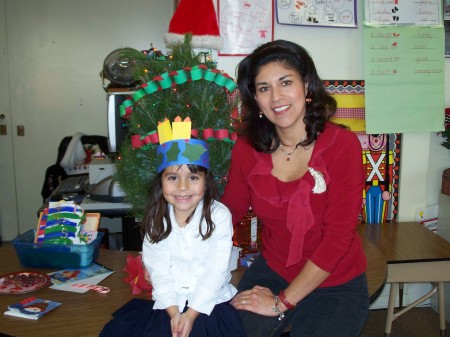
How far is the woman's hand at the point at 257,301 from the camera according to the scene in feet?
4.35

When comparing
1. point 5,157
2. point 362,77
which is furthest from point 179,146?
point 5,157

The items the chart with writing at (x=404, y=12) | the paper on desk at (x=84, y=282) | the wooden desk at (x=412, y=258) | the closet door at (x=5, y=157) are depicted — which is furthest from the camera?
the closet door at (x=5, y=157)

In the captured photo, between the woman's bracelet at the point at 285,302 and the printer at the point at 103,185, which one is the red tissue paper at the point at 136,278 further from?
the printer at the point at 103,185

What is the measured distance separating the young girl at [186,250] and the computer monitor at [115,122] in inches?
38.0

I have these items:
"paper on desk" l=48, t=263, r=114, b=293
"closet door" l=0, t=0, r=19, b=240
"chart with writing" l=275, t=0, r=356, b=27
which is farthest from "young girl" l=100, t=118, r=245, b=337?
"closet door" l=0, t=0, r=19, b=240

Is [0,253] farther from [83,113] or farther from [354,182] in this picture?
[83,113]

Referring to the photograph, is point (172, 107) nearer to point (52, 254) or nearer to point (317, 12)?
point (52, 254)

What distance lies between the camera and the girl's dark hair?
132 cm

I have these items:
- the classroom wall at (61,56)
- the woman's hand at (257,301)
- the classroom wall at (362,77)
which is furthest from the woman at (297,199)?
the classroom wall at (61,56)

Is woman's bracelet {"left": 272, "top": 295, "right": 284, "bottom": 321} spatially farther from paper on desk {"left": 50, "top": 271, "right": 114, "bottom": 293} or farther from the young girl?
paper on desk {"left": 50, "top": 271, "right": 114, "bottom": 293}

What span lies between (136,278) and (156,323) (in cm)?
23

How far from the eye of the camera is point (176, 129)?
1.30 m

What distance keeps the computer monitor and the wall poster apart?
1.92ft

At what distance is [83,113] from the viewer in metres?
4.04
